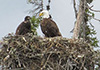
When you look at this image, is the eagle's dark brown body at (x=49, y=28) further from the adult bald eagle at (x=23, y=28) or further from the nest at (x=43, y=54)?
the nest at (x=43, y=54)

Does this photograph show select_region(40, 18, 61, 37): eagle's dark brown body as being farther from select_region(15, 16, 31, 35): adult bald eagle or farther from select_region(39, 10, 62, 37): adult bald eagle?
select_region(15, 16, 31, 35): adult bald eagle

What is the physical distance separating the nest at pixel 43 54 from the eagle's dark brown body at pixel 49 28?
146cm

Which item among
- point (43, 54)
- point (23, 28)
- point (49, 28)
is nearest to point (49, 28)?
point (49, 28)

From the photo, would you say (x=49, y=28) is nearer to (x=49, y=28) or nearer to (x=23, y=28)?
(x=49, y=28)

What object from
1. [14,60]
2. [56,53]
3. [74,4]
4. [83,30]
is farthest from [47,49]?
[74,4]

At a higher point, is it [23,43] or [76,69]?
[23,43]

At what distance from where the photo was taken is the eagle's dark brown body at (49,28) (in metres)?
15.6

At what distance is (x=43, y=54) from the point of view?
44.3ft

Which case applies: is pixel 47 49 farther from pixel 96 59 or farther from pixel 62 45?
pixel 96 59

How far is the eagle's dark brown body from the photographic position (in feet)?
51.1

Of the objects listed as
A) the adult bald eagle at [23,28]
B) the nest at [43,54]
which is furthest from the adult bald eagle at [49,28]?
the nest at [43,54]

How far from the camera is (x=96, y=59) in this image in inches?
550

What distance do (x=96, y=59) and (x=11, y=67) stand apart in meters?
2.97

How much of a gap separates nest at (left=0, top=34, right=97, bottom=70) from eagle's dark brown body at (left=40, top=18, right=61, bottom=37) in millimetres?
1463
